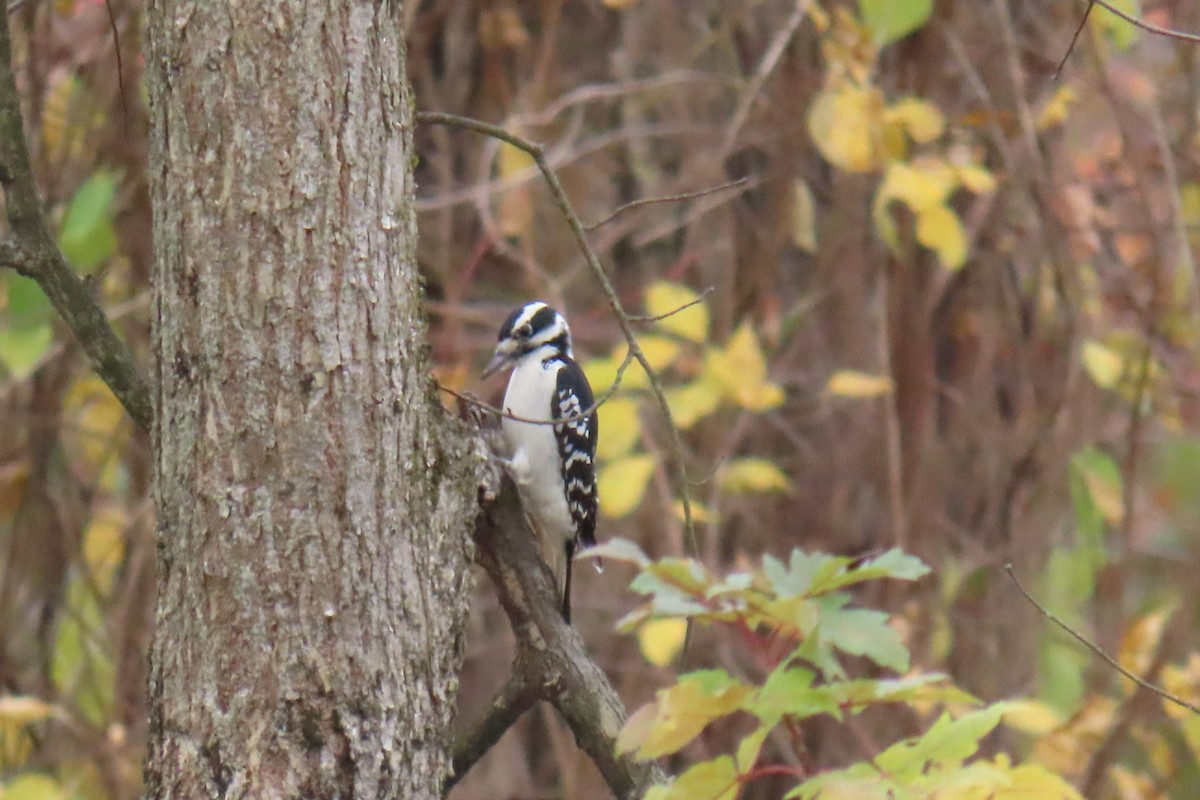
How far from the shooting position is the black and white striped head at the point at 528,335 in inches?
159

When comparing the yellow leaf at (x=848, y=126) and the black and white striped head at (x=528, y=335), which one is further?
the yellow leaf at (x=848, y=126)

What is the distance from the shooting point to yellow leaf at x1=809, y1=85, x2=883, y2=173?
429cm

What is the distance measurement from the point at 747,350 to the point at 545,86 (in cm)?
137

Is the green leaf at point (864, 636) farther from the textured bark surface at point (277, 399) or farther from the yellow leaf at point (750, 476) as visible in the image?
the yellow leaf at point (750, 476)

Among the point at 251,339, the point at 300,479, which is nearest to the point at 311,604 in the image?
the point at 300,479

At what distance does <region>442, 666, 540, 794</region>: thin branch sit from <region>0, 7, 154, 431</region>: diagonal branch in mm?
792

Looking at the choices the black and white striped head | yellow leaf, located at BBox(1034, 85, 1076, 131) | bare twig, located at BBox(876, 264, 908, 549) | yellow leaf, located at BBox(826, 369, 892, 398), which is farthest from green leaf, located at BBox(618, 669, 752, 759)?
yellow leaf, located at BBox(1034, 85, 1076, 131)

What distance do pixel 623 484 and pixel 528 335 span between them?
1.66ft

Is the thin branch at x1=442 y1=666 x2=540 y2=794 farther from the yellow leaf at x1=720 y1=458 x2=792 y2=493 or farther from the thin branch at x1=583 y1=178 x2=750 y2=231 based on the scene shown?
the yellow leaf at x1=720 y1=458 x2=792 y2=493

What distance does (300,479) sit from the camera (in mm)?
2129

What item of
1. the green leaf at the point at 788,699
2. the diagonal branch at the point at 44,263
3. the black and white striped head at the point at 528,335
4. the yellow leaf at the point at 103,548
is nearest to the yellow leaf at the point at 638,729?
the green leaf at the point at 788,699

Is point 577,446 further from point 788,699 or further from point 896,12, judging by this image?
point 788,699

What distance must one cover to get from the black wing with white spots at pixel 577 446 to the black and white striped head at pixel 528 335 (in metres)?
0.08

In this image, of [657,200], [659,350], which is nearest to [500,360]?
[659,350]
